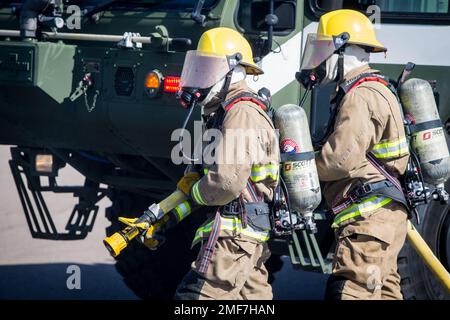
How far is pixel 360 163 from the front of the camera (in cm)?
506

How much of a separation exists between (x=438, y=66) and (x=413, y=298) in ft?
4.39

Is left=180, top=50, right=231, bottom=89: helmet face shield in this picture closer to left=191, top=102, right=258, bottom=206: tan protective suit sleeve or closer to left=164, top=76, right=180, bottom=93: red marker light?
left=191, top=102, right=258, bottom=206: tan protective suit sleeve

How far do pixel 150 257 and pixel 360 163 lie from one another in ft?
8.11

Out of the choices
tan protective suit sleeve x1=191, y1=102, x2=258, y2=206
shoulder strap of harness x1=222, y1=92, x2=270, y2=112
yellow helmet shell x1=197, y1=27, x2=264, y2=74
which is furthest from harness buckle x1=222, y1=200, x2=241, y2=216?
yellow helmet shell x1=197, y1=27, x2=264, y2=74

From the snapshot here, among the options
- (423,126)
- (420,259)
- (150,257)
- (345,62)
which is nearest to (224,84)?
(345,62)

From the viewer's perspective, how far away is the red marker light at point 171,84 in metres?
5.86

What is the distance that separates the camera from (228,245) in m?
4.96

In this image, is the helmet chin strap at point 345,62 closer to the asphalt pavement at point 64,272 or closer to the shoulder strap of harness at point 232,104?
the shoulder strap of harness at point 232,104

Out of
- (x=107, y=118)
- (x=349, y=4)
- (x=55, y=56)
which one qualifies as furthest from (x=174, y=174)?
(x=349, y=4)

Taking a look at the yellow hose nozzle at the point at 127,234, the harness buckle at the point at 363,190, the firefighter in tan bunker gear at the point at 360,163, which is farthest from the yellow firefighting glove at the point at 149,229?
the harness buckle at the point at 363,190

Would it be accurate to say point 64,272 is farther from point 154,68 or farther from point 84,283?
point 154,68

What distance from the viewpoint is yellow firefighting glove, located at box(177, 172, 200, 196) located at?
17.1ft

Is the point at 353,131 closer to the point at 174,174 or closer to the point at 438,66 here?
the point at 438,66

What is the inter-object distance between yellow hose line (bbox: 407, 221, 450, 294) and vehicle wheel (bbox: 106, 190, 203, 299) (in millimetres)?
1663
